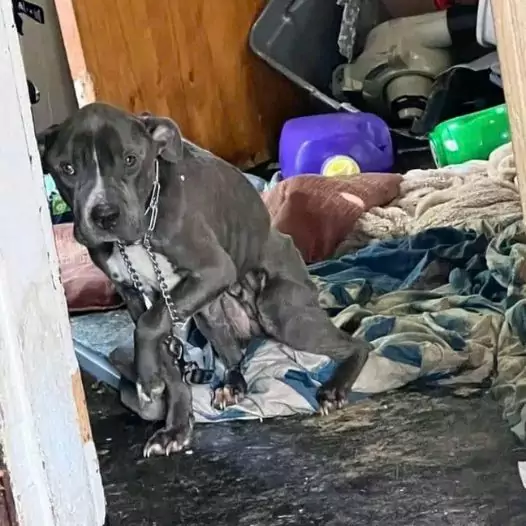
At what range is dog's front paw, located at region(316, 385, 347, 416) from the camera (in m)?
2.21

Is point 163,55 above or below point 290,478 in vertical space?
above

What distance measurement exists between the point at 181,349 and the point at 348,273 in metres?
0.70

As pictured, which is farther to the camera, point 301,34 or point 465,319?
point 301,34

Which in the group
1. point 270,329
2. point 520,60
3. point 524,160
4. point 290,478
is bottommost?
point 290,478

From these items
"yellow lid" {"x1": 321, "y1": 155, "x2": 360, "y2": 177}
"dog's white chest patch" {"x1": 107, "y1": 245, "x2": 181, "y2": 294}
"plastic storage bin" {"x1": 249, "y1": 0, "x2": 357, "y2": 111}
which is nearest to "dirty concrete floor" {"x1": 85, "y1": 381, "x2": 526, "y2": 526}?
"dog's white chest patch" {"x1": 107, "y1": 245, "x2": 181, "y2": 294}

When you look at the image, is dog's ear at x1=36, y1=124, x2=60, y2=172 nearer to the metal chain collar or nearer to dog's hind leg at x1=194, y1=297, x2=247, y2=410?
the metal chain collar

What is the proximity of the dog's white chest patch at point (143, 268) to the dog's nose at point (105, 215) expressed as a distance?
138mm

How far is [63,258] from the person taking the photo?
323 cm

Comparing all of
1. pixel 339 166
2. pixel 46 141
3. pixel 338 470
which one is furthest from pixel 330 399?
pixel 339 166

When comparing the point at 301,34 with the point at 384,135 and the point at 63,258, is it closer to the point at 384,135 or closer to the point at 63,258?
the point at 384,135

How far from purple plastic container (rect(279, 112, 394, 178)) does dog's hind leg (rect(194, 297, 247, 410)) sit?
1.37 meters

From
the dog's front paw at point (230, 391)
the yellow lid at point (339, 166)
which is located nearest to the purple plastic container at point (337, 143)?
the yellow lid at point (339, 166)

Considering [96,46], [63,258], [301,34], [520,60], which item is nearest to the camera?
[520,60]

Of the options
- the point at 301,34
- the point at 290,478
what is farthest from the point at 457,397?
the point at 301,34
